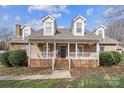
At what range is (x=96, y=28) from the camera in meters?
21.8

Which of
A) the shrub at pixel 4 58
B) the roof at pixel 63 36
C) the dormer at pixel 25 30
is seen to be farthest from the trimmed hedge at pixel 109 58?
the shrub at pixel 4 58

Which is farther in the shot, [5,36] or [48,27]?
[5,36]

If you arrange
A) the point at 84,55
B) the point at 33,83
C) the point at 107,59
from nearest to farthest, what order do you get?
the point at 33,83, the point at 107,59, the point at 84,55

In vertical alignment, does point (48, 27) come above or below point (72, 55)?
above

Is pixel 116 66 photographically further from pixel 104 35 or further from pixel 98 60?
pixel 104 35

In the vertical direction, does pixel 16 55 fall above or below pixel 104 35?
below

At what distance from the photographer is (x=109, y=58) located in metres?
19.5

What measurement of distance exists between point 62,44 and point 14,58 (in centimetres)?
426

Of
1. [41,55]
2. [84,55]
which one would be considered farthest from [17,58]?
[84,55]

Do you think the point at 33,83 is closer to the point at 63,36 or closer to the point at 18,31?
the point at 63,36
